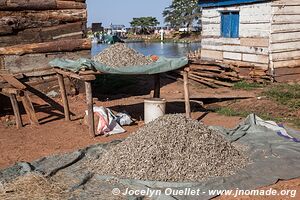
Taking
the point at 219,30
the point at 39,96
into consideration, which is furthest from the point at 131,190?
the point at 219,30

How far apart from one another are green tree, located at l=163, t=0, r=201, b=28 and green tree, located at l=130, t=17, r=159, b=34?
5073 mm

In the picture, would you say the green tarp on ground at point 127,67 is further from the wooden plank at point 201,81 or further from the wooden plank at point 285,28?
the wooden plank at point 285,28

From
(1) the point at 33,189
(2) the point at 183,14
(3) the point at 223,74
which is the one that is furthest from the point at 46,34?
(2) the point at 183,14

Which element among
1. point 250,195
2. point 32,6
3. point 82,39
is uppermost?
point 32,6

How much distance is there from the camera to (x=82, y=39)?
12.5 metres

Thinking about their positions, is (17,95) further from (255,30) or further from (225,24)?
(225,24)

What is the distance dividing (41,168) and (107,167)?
1.09 metres

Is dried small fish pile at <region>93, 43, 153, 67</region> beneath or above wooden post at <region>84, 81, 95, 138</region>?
above

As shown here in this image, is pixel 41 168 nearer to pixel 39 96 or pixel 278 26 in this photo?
pixel 39 96

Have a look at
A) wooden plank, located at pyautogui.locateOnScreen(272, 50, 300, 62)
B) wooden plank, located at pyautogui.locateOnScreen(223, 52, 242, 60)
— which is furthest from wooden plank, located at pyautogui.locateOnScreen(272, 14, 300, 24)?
wooden plank, located at pyautogui.locateOnScreen(223, 52, 242, 60)

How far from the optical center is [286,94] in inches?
468

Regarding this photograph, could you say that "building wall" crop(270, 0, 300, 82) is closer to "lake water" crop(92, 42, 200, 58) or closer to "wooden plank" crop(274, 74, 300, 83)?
"wooden plank" crop(274, 74, 300, 83)

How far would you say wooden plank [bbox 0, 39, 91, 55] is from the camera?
37.2ft

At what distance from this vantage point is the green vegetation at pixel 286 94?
11.0 metres
